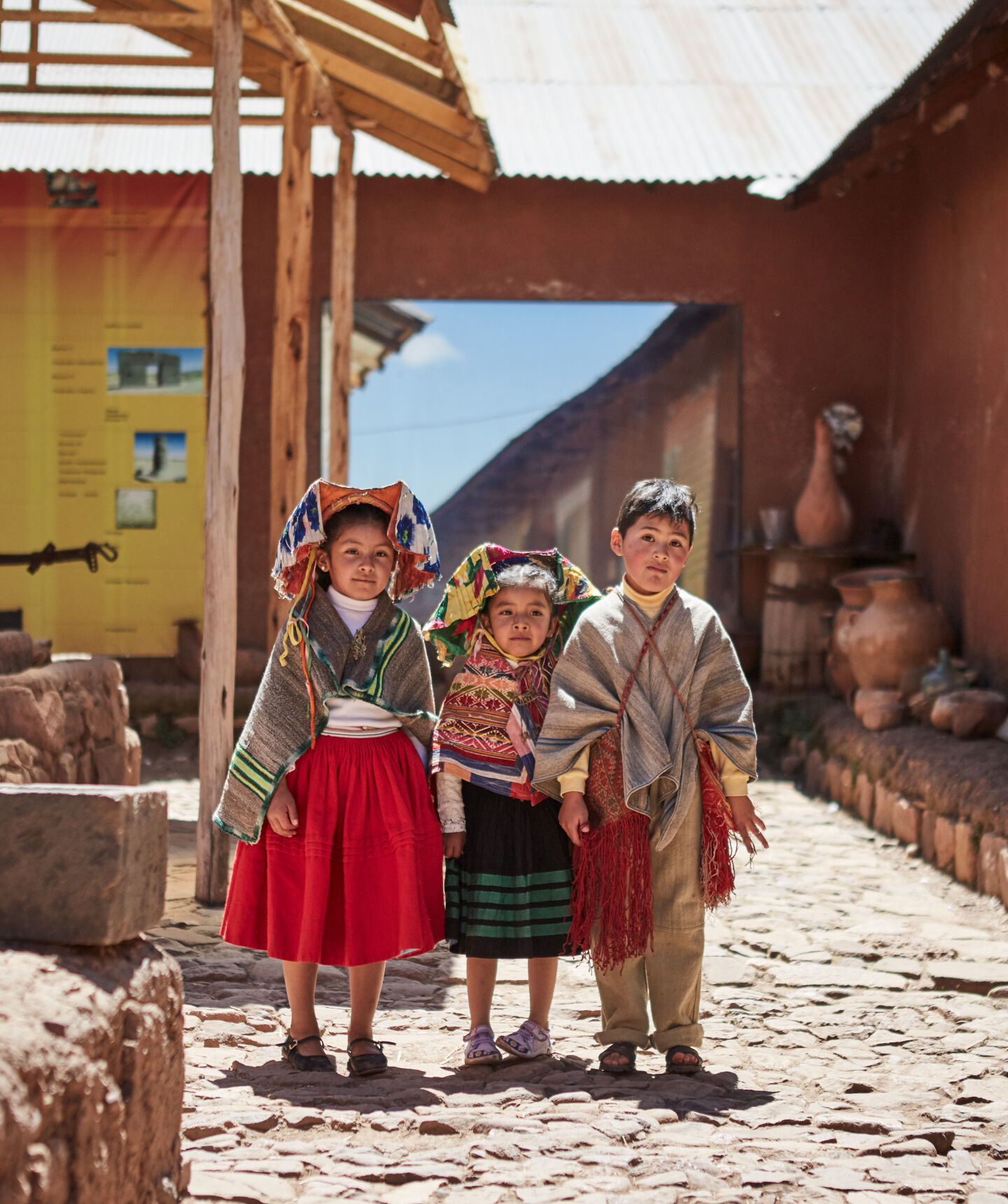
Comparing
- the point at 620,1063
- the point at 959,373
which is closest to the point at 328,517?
the point at 620,1063

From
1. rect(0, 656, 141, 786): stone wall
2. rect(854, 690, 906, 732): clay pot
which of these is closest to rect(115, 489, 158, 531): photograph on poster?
rect(0, 656, 141, 786): stone wall

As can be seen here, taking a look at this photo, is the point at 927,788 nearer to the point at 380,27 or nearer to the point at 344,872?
the point at 344,872

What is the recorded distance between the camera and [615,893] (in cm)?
326

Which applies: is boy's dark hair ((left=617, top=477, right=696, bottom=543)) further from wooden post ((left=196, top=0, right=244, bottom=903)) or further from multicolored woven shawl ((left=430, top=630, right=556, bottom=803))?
wooden post ((left=196, top=0, right=244, bottom=903))

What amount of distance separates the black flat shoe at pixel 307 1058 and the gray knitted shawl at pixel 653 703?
32.9 inches

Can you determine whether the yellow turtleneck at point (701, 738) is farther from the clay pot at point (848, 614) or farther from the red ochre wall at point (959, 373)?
the clay pot at point (848, 614)

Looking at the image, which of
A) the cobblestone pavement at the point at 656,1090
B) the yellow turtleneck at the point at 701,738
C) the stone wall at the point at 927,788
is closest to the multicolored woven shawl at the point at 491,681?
the yellow turtleneck at the point at 701,738

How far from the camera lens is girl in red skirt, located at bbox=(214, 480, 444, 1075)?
323cm

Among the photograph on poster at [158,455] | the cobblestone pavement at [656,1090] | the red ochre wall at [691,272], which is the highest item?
the red ochre wall at [691,272]

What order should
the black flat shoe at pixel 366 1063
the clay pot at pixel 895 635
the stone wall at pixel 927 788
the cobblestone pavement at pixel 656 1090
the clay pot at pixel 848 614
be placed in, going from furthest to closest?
1. the clay pot at pixel 848 614
2. the clay pot at pixel 895 635
3. the stone wall at pixel 927 788
4. the black flat shoe at pixel 366 1063
5. the cobblestone pavement at pixel 656 1090

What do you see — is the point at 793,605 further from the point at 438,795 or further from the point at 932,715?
the point at 438,795

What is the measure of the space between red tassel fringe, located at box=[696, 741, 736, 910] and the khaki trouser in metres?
0.02

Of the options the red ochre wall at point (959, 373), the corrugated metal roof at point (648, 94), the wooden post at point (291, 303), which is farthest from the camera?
the corrugated metal roof at point (648, 94)

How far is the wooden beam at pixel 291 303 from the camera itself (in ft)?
19.2
